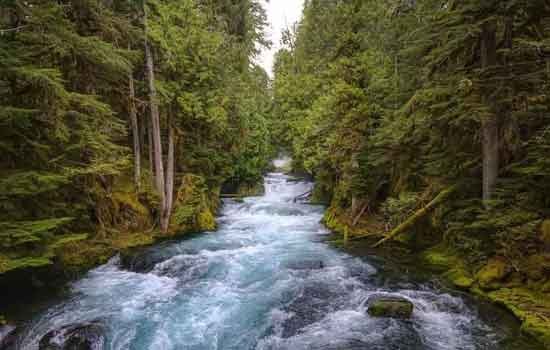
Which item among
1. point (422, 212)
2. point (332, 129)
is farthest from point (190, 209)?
point (422, 212)

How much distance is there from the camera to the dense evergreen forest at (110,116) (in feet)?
20.7

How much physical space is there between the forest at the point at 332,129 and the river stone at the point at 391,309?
1.91 m

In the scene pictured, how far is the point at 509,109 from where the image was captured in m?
7.49

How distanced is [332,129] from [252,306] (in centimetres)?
976

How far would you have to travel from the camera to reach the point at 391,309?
264 inches

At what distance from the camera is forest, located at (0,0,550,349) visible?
655cm

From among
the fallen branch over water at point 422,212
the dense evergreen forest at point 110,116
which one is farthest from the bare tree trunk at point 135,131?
the fallen branch over water at point 422,212

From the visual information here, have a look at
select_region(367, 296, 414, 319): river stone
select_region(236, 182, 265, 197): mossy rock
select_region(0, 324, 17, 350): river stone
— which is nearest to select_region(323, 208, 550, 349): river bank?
select_region(367, 296, 414, 319): river stone

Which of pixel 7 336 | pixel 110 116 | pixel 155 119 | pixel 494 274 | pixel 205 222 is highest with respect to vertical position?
pixel 155 119

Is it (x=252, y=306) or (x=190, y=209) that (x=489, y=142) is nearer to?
(x=252, y=306)

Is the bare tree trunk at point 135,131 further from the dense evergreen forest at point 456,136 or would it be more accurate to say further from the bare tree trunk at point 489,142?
the bare tree trunk at point 489,142

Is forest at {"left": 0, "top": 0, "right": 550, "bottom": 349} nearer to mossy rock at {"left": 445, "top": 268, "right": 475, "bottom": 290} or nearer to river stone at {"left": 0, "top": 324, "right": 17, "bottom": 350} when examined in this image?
mossy rock at {"left": 445, "top": 268, "right": 475, "bottom": 290}

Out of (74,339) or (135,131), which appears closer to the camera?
(74,339)

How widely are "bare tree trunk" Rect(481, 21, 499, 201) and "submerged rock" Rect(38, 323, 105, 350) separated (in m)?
8.68
